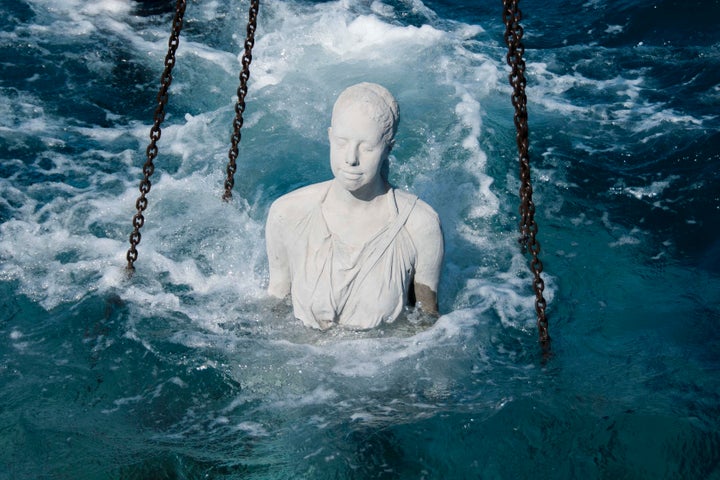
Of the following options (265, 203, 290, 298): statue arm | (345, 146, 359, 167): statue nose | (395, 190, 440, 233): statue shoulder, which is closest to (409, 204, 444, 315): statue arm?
(395, 190, 440, 233): statue shoulder

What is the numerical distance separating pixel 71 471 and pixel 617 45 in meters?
8.18

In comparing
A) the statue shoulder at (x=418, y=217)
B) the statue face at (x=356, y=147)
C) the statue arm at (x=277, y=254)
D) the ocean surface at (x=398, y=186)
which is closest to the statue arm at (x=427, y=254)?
the statue shoulder at (x=418, y=217)

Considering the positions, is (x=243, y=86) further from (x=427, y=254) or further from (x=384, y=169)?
(x=427, y=254)

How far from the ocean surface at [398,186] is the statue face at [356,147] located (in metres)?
1.03

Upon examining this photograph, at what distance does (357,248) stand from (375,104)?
852 millimetres

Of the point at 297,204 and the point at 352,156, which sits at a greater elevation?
the point at 352,156

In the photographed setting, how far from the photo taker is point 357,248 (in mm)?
5027

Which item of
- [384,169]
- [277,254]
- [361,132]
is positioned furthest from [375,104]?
[277,254]

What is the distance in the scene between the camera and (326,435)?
4.89 meters

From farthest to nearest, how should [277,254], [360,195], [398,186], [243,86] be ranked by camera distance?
[398,186], [243,86], [277,254], [360,195]

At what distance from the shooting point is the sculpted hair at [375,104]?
15.1 ft

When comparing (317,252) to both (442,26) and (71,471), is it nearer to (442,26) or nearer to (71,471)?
(71,471)

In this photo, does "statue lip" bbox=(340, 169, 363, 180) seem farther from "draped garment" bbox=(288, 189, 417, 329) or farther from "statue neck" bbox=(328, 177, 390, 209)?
"draped garment" bbox=(288, 189, 417, 329)

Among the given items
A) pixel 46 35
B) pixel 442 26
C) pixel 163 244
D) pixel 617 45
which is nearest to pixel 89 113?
pixel 46 35
